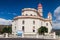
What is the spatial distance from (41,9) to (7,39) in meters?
16.6

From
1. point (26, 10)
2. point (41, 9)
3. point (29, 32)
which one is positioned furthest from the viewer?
point (41, 9)

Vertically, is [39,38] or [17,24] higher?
[17,24]

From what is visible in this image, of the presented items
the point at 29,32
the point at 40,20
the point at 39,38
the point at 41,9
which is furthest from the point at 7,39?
the point at 41,9

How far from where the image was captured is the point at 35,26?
25406 mm

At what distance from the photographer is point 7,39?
15516 millimetres

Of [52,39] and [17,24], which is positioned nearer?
[52,39]

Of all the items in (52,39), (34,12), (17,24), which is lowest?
(52,39)

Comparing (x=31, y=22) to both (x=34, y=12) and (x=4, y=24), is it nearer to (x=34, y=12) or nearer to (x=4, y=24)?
(x=34, y=12)

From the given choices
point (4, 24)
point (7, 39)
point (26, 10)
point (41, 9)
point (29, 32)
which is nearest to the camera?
point (7, 39)

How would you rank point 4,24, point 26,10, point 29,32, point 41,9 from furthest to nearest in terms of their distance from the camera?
point 41,9 < point 4,24 < point 26,10 < point 29,32

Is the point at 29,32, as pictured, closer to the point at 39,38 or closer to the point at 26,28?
the point at 26,28

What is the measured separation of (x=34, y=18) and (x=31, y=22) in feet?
2.18

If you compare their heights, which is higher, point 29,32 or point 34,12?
point 34,12

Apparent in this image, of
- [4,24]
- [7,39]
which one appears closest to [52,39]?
[7,39]
